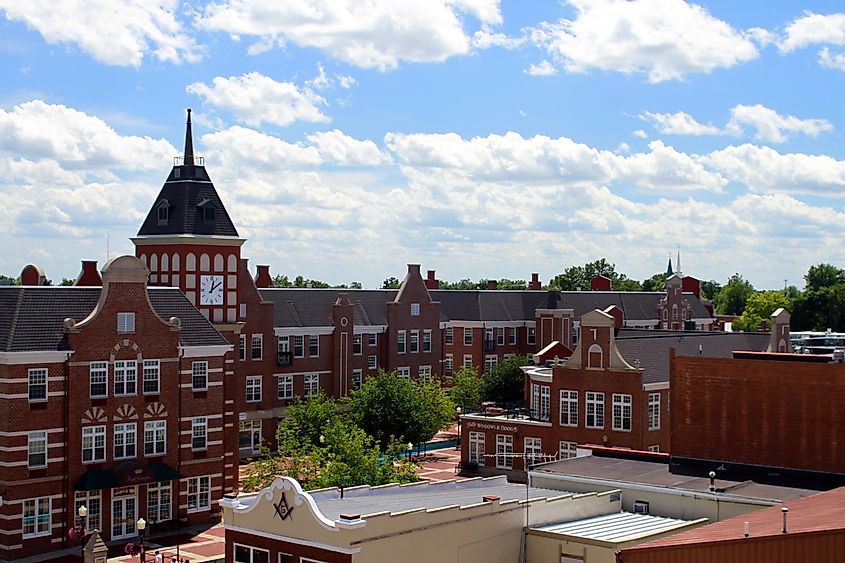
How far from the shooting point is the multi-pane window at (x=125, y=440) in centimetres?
4912

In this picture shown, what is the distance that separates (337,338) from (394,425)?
16.1m

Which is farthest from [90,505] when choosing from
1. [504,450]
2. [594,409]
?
[594,409]

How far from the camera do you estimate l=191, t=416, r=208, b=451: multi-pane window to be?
52.2m

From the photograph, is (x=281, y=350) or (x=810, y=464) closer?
(x=810, y=464)

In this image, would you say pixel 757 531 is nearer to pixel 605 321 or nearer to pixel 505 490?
pixel 505 490

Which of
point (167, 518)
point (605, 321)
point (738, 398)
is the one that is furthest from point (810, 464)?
→ point (167, 518)

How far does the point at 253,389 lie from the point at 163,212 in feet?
62.5

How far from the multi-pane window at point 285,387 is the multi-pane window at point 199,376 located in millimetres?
24397

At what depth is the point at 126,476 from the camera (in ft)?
159

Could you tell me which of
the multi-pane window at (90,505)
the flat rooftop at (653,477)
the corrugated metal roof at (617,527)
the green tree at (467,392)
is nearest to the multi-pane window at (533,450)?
the flat rooftop at (653,477)

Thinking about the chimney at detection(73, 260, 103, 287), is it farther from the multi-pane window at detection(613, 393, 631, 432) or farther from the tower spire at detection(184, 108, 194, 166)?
the multi-pane window at detection(613, 393, 631, 432)

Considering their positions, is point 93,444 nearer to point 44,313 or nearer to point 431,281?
point 44,313

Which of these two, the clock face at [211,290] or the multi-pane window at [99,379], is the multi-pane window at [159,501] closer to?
the multi-pane window at [99,379]

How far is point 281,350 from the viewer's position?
77250mm
